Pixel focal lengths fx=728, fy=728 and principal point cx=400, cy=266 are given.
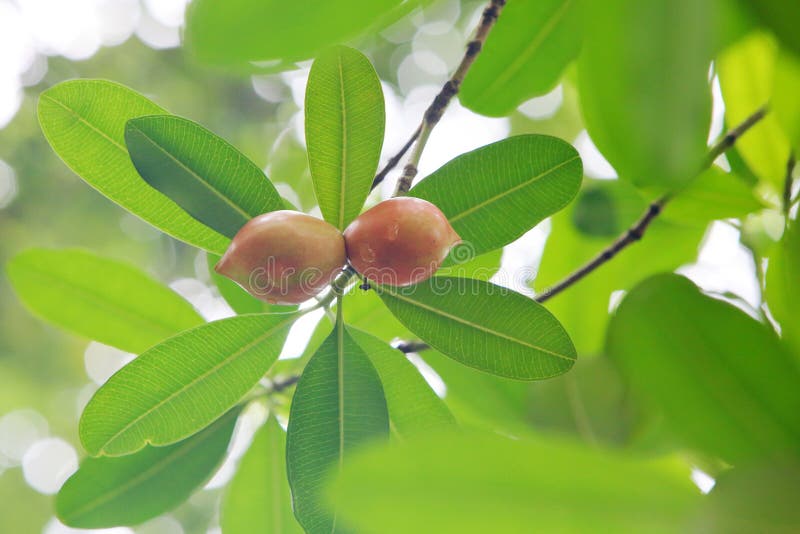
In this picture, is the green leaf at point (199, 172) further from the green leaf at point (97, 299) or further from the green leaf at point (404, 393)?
the green leaf at point (97, 299)

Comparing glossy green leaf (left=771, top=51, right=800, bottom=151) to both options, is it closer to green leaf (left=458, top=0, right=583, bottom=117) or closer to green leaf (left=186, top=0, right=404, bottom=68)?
green leaf (left=458, top=0, right=583, bottom=117)

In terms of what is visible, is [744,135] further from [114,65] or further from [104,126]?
[114,65]

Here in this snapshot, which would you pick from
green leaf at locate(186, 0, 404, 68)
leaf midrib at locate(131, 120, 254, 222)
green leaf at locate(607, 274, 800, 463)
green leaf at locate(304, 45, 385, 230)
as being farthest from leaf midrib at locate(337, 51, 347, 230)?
green leaf at locate(607, 274, 800, 463)

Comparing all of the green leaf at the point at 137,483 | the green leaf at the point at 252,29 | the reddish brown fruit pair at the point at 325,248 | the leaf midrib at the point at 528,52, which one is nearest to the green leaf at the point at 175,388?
the reddish brown fruit pair at the point at 325,248

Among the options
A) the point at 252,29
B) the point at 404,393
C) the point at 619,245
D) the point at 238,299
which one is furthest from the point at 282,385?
the point at 252,29

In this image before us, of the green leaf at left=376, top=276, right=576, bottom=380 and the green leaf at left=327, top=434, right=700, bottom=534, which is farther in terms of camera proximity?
the green leaf at left=376, top=276, right=576, bottom=380

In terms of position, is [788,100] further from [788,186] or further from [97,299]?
[97,299]
